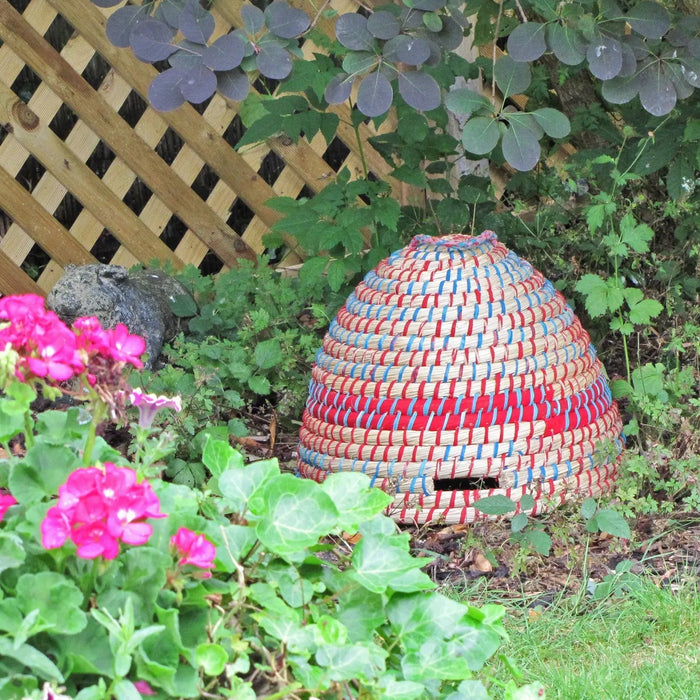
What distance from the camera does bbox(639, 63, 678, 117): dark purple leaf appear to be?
7.47ft

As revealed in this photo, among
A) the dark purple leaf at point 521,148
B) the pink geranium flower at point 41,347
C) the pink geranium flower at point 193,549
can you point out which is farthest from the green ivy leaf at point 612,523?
the pink geranium flower at point 41,347

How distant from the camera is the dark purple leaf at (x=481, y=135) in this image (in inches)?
87.7

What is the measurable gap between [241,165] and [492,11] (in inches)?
55.0

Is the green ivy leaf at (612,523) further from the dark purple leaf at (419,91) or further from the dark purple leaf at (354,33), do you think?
the dark purple leaf at (354,33)

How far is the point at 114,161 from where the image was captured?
3984 millimetres

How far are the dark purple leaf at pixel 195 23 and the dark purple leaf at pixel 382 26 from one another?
0.33 m

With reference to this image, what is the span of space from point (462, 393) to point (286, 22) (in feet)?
2.89

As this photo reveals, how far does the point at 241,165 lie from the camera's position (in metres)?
3.99

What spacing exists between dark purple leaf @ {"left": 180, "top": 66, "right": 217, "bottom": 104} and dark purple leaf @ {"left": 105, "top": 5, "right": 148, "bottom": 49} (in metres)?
0.22

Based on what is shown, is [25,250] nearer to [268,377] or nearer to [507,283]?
[268,377]

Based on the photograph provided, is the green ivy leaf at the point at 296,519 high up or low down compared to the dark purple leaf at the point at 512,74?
down

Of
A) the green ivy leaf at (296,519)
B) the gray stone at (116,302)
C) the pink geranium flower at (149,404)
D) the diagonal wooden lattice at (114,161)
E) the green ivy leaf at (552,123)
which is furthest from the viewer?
the diagonal wooden lattice at (114,161)

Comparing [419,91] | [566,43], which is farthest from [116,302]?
[566,43]

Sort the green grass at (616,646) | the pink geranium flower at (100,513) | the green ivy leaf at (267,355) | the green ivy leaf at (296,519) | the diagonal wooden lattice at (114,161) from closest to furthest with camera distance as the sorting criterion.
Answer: the pink geranium flower at (100,513) < the green ivy leaf at (296,519) < the green grass at (616,646) < the green ivy leaf at (267,355) < the diagonal wooden lattice at (114,161)
